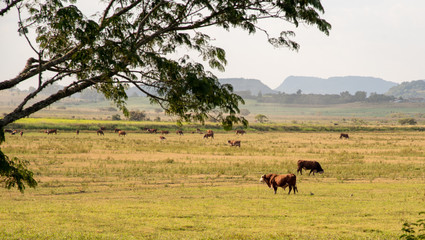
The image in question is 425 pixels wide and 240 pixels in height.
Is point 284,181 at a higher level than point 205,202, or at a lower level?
higher

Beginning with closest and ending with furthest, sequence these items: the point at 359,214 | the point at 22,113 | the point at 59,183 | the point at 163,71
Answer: the point at 22,113 → the point at 163,71 → the point at 359,214 → the point at 59,183

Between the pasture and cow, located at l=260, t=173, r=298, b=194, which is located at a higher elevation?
cow, located at l=260, t=173, r=298, b=194

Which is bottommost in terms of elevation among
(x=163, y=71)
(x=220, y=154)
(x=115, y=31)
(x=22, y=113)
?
(x=220, y=154)

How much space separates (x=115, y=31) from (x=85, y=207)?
7.57 metres

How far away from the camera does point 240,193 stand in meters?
22.0

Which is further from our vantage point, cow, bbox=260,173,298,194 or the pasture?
cow, bbox=260,173,298,194

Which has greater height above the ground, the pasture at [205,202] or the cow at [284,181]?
the cow at [284,181]

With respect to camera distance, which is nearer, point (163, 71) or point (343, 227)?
point (163, 71)

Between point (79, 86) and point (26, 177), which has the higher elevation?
point (79, 86)

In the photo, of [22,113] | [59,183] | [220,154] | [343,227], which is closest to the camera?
[22,113]

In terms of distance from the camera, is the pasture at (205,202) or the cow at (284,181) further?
the cow at (284,181)

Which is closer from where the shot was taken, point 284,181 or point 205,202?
point 205,202

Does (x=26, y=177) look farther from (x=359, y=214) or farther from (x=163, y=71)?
(x=359, y=214)

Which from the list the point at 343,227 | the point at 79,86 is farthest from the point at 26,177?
the point at 343,227
